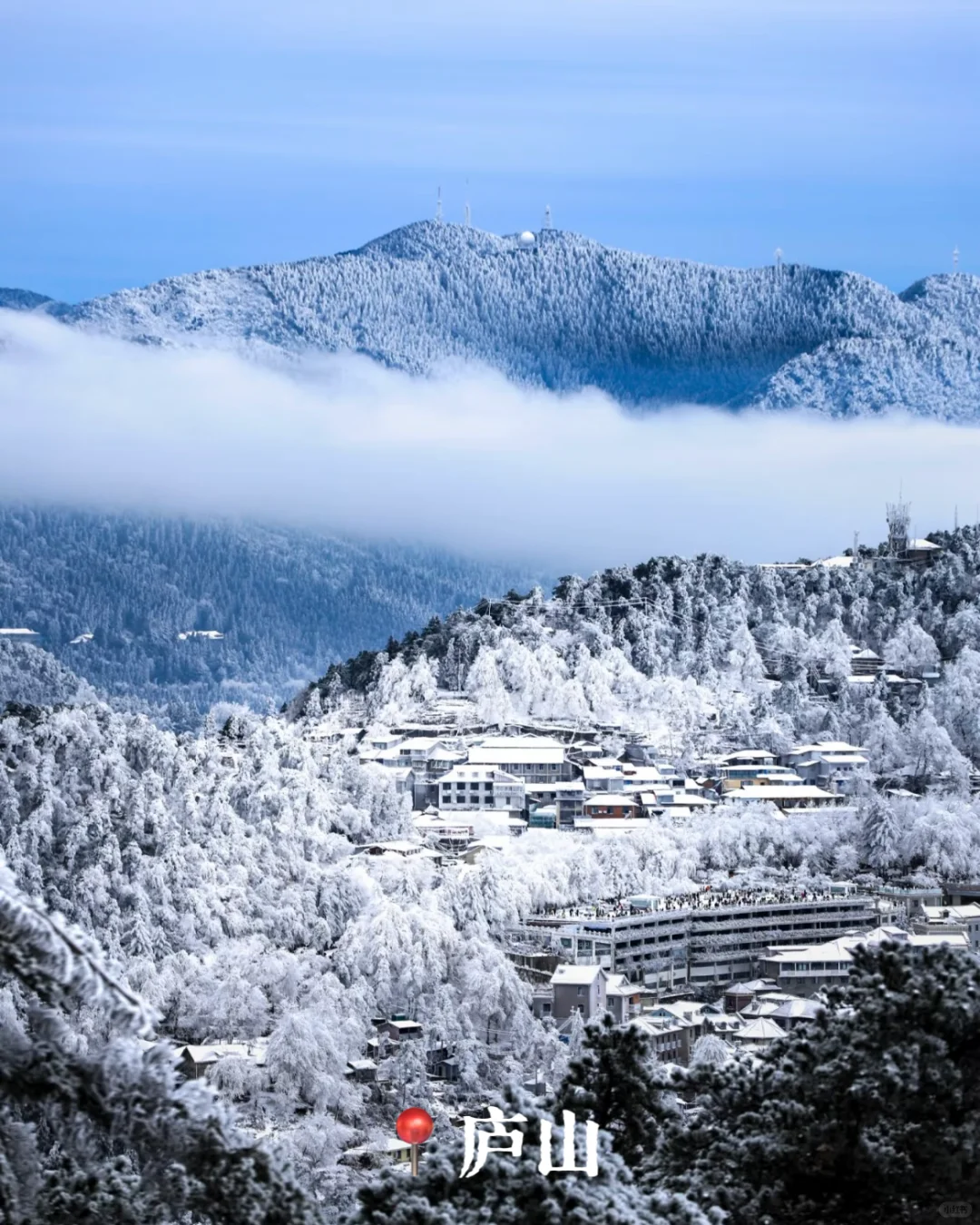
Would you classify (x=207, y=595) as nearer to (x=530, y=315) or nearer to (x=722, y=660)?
(x=530, y=315)

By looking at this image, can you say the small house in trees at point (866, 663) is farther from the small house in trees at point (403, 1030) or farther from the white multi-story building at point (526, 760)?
the small house in trees at point (403, 1030)

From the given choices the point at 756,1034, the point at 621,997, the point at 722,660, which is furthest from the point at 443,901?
the point at 722,660

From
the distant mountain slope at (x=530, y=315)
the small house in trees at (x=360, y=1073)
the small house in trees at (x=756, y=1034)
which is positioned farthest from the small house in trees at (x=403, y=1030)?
the distant mountain slope at (x=530, y=315)

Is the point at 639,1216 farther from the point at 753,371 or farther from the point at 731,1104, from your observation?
the point at 753,371

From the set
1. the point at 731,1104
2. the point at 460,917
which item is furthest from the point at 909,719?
the point at 731,1104

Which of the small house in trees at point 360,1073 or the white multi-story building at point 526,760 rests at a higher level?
the white multi-story building at point 526,760

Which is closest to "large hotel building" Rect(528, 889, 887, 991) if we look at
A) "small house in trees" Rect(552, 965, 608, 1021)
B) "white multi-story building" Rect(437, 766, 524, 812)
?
"small house in trees" Rect(552, 965, 608, 1021)

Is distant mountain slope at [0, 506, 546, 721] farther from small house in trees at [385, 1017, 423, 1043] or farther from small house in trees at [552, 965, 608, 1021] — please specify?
small house in trees at [385, 1017, 423, 1043]
